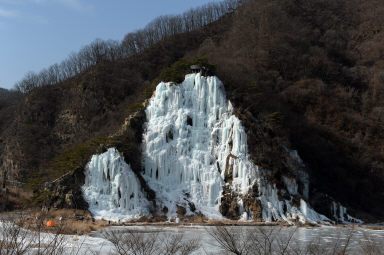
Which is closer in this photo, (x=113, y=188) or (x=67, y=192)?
(x=67, y=192)

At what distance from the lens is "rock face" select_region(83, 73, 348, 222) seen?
35.3 metres

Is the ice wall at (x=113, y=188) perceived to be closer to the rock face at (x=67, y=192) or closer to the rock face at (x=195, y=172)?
the rock face at (x=195, y=172)

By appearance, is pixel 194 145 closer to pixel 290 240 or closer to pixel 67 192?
pixel 67 192

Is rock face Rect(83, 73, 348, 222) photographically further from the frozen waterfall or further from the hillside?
the hillside

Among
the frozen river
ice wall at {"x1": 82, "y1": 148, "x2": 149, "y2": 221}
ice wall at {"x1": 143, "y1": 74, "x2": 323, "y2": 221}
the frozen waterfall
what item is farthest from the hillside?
the frozen river

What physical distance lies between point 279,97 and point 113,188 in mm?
31143

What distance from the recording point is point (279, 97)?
185ft

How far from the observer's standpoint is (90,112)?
7212 centimetres

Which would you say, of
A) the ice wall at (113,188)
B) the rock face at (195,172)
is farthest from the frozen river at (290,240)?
the ice wall at (113,188)

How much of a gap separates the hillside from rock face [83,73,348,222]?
174 cm

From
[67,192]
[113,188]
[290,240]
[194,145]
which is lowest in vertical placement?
[290,240]

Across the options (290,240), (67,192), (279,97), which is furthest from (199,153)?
(279,97)

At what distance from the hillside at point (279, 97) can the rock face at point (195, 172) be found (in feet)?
5.72

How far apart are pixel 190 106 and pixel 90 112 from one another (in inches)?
1362
